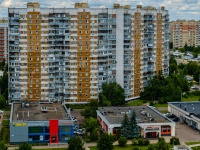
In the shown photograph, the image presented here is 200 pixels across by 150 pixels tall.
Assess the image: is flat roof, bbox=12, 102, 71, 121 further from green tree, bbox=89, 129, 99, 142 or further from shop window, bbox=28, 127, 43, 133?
green tree, bbox=89, 129, 99, 142

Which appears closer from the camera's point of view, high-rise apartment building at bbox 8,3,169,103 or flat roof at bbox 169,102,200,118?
flat roof at bbox 169,102,200,118

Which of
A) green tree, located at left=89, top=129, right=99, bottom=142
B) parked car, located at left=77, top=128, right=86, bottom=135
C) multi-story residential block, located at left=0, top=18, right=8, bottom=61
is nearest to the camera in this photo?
green tree, located at left=89, top=129, right=99, bottom=142

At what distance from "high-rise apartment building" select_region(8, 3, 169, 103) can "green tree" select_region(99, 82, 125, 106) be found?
5.39ft

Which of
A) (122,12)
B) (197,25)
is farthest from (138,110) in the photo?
(197,25)

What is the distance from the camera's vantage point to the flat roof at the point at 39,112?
4223cm

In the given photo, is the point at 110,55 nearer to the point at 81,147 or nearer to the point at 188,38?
the point at 81,147

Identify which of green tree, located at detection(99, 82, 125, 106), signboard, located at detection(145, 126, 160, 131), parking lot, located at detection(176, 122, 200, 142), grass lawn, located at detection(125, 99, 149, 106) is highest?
green tree, located at detection(99, 82, 125, 106)

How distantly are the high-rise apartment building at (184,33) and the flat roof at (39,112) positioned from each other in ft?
264

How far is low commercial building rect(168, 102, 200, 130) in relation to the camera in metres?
45.6

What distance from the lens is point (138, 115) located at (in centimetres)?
4609

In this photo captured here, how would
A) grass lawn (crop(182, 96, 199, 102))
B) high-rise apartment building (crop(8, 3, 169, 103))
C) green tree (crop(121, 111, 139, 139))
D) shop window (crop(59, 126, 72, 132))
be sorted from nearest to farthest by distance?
shop window (crop(59, 126, 72, 132)) → green tree (crop(121, 111, 139, 139)) → high-rise apartment building (crop(8, 3, 169, 103)) → grass lawn (crop(182, 96, 199, 102))

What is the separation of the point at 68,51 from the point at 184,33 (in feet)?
252

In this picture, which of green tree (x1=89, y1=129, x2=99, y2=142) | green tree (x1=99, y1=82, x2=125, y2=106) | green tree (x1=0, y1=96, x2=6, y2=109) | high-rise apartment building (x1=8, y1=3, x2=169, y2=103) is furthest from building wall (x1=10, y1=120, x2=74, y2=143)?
high-rise apartment building (x1=8, y1=3, x2=169, y2=103)

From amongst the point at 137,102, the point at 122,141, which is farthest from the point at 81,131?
the point at 137,102
